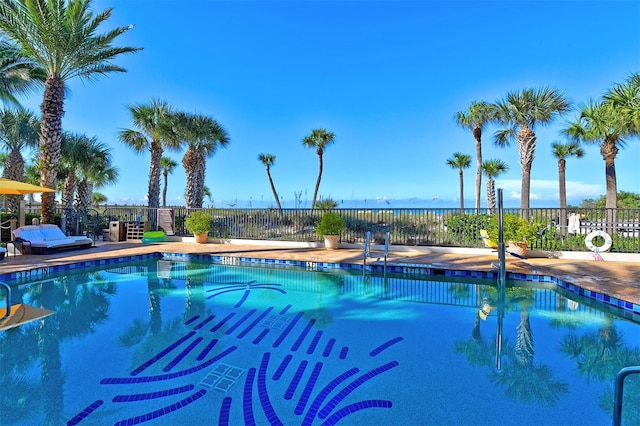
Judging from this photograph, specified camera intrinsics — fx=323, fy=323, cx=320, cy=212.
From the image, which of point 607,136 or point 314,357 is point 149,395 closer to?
point 314,357

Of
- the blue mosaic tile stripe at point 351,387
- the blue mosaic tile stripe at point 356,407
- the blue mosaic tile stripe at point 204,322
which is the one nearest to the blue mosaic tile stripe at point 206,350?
the blue mosaic tile stripe at point 204,322

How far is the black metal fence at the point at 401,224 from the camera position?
809 cm

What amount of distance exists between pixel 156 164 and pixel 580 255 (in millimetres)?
15853

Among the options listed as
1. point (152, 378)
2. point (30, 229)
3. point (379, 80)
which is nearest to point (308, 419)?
point (152, 378)

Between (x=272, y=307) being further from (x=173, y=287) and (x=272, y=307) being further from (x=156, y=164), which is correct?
(x=156, y=164)

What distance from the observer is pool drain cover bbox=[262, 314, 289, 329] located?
4.29m

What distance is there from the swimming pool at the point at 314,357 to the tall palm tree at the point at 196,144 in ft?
33.3

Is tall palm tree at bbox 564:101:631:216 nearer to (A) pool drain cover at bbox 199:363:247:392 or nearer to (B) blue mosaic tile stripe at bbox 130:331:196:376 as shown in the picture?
(A) pool drain cover at bbox 199:363:247:392

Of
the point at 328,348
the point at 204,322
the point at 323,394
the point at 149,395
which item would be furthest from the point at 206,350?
the point at 323,394

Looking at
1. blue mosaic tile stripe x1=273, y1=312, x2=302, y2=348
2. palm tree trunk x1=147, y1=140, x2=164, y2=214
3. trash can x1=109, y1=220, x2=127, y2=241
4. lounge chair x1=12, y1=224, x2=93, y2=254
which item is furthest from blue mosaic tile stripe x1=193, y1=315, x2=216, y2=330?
palm tree trunk x1=147, y1=140, x2=164, y2=214

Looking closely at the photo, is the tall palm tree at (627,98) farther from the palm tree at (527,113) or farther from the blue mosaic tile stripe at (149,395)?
the blue mosaic tile stripe at (149,395)

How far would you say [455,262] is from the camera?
756cm

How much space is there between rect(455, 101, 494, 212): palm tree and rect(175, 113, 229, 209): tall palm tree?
13.9 m

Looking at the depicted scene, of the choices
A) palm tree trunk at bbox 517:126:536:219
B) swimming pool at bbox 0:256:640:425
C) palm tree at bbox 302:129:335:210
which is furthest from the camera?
palm tree at bbox 302:129:335:210
